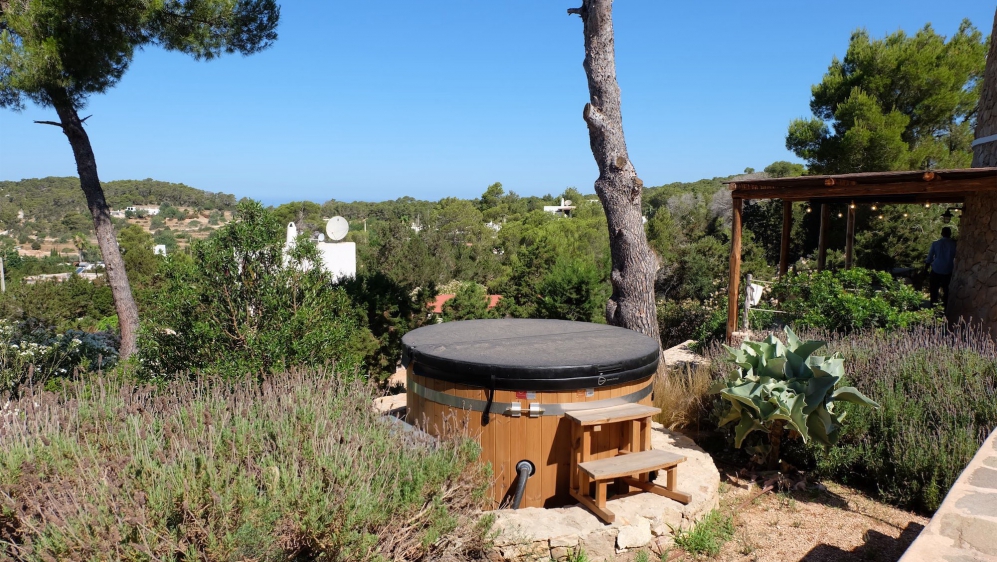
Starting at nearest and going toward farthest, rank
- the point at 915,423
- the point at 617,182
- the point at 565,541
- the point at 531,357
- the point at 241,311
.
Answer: the point at 565,541
the point at 531,357
the point at 915,423
the point at 241,311
the point at 617,182

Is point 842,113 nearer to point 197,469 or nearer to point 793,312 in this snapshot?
point 793,312

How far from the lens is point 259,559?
7.63ft

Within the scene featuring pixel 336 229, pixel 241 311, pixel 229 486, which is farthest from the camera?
pixel 336 229

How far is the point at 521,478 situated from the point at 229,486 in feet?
6.01

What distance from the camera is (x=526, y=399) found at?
12.2ft

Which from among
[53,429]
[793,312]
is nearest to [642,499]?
[53,429]

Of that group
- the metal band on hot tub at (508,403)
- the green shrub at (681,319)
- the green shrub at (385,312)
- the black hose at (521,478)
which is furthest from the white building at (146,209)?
the black hose at (521,478)

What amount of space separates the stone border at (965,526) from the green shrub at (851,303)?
4.21 m

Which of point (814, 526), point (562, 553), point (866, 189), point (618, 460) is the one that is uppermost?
point (866, 189)

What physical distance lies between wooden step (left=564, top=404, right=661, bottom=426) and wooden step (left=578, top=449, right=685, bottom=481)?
24 centimetres

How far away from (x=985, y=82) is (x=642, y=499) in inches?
293

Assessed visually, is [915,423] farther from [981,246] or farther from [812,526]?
[981,246]

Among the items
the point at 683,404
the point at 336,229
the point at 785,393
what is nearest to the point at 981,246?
the point at 683,404

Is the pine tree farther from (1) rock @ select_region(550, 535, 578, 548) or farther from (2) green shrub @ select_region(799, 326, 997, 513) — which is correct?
(2) green shrub @ select_region(799, 326, 997, 513)
